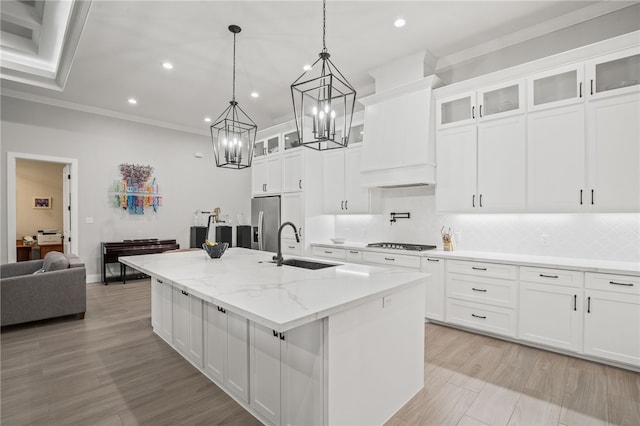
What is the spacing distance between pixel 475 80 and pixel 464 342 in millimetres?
2802

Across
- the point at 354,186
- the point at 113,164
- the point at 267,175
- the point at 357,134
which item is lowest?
the point at 354,186

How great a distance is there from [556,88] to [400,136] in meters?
1.60

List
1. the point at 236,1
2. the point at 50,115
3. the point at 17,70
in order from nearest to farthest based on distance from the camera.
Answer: the point at 236,1 → the point at 17,70 → the point at 50,115

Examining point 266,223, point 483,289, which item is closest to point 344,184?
point 266,223

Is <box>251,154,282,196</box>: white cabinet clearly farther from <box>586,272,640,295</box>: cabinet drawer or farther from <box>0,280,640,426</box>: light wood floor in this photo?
<box>586,272,640,295</box>: cabinet drawer

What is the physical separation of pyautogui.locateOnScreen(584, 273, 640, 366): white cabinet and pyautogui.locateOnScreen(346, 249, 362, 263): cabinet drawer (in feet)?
7.87

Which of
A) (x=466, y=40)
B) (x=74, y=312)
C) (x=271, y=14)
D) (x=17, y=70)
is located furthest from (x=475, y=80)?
(x=17, y=70)

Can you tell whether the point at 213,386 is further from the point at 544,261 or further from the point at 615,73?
the point at 615,73

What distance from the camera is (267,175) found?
18.8 ft

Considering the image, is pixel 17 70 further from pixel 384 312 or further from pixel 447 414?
pixel 447 414

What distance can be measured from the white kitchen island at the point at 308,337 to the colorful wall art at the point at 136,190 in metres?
4.36

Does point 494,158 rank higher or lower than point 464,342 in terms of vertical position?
higher

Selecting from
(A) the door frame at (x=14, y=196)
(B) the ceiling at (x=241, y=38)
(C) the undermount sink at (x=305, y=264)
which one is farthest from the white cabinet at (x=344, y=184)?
(A) the door frame at (x=14, y=196)

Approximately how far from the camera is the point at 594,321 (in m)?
2.66
